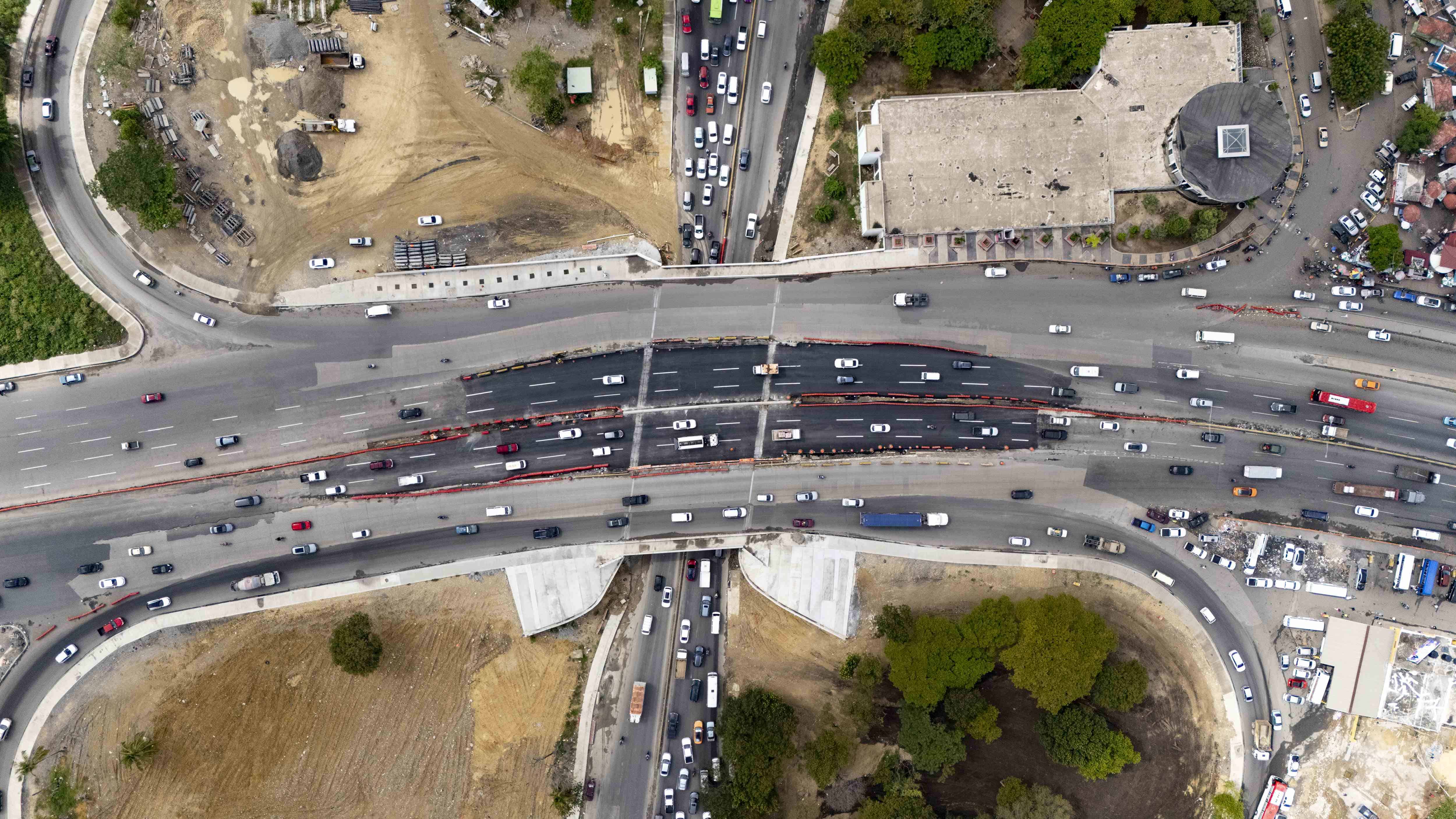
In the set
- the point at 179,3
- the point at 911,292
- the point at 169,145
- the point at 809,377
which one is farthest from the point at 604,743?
the point at 179,3

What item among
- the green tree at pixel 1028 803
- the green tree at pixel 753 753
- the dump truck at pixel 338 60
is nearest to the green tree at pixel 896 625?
the green tree at pixel 753 753

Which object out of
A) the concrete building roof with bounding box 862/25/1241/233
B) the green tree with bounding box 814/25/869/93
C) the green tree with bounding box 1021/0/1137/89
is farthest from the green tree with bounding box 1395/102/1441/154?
the green tree with bounding box 814/25/869/93

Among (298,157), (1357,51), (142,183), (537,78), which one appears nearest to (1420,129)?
(1357,51)

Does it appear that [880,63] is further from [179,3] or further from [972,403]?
[179,3]

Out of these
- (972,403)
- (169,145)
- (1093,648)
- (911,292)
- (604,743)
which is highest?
(169,145)

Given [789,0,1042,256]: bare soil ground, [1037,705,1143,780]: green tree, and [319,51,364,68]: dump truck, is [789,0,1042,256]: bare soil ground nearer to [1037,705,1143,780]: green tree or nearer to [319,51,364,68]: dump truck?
[319,51,364,68]: dump truck

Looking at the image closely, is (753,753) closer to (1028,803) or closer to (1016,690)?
(1028,803)
